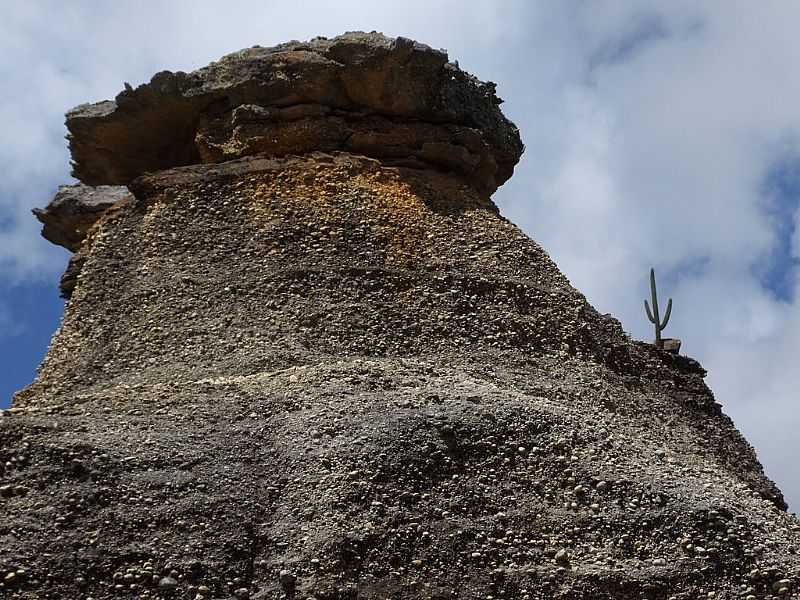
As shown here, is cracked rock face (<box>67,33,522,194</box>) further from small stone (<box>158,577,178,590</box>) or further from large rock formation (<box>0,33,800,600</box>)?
small stone (<box>158,577,178,590</box>)

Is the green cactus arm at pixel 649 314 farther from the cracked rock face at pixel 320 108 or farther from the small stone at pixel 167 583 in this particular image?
the small stone at pixel 167 583

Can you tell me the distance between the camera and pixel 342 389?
49.4 feet

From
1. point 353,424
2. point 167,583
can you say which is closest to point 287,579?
point 167,583

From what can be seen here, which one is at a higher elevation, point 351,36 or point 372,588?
point 351,36

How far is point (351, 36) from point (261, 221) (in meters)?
3.86

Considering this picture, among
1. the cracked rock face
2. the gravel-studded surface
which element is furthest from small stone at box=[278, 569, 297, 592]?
the cracked rock face

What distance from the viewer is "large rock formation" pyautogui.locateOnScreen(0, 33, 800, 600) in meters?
12.8

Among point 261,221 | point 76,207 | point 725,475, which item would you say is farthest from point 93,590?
point 76,207

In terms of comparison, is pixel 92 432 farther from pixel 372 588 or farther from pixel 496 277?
pixel 496 277

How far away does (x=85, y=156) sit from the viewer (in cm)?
2125

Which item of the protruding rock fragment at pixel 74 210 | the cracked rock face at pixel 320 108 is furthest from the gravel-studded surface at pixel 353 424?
the protruding rock fragment at pixel 74 210

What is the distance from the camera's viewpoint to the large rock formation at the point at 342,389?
12.8m

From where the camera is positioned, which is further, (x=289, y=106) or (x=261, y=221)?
(x=289, y=106)

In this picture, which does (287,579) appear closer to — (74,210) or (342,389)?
(342,389)
